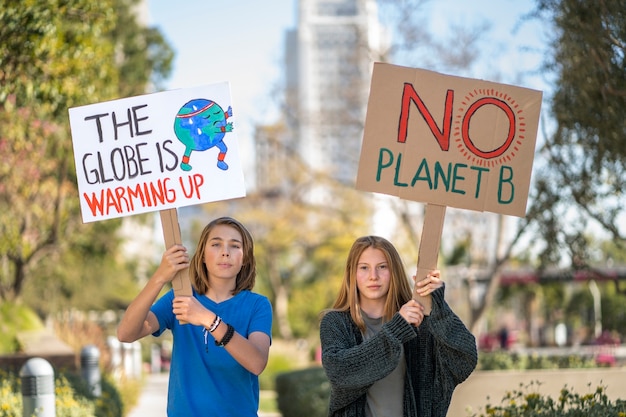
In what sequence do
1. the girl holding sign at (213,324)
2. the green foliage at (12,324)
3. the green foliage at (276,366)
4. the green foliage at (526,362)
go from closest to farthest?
the girl holding sign at (213,324) < the green foliage at (526,362) < the green foliage at (12,324) < the green foliage at (276,366)

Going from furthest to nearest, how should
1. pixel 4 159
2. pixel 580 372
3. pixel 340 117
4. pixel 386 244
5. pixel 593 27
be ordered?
1. pixel 340 117
2. pixel 4 159
3. pixel 580 372
4. pixel 593 27
5. pixel 386 244

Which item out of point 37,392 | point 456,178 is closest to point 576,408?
point 456,178

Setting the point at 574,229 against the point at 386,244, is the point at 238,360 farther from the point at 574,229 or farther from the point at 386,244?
the point at 574,229

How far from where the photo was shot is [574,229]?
14453 mm

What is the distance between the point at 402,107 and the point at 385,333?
134cm

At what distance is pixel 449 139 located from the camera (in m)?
5.48

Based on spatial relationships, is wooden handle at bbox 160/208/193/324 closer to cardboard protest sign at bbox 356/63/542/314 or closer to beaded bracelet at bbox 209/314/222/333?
beaded bracelet at bbox 209/314/222/333

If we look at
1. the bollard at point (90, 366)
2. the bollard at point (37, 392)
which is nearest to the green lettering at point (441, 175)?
the bollard at point (37, 392)

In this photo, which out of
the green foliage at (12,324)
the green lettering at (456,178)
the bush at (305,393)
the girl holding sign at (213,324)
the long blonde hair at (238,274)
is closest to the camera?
the girl holding sign at (213,324)

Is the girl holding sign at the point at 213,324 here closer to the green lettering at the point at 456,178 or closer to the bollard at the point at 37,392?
the green lettering at the point at 456,178

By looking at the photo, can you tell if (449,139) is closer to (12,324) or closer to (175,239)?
(175,239)

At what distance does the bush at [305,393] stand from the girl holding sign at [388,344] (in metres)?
7.39

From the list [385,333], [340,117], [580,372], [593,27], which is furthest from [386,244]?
[340,117]

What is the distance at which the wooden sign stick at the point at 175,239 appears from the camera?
499 centimetres
